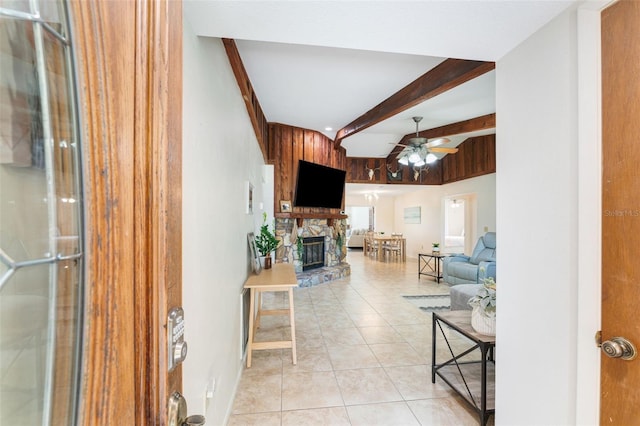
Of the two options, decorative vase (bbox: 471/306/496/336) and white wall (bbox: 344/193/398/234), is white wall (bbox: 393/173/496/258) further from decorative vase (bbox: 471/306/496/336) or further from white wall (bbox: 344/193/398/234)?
decorative vase (bbox: 471/306/496/336)

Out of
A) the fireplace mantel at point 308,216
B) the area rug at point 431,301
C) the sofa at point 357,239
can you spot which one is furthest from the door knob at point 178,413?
the sofa at point 357,239

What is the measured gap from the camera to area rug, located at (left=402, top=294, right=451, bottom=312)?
4.05m

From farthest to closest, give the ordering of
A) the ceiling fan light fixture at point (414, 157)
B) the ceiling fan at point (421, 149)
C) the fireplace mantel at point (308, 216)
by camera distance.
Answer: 1. the fireplace mantel at point (308, 216)
2. the ceiling fan light fixture at point (414, 157)
3. the ceiling fan at point (421, 149)

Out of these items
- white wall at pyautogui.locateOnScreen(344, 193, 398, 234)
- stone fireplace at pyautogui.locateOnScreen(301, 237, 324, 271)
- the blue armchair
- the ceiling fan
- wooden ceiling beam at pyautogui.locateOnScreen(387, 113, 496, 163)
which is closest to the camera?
wooden ceiling beam at pyautogui.locateOnScreen(387, 113, 496, 163)

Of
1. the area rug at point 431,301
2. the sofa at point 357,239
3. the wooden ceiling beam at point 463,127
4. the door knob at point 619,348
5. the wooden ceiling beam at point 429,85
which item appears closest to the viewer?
the door knob at point 619,348

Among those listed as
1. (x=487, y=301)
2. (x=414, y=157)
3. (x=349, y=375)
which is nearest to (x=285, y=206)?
(x=414, y=157)

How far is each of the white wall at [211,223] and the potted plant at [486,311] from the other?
1.63m

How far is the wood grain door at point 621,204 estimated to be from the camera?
0.93 meters

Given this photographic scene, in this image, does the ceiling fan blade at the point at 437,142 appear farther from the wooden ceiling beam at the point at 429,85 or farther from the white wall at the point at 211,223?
the white wall at the point at 211,223

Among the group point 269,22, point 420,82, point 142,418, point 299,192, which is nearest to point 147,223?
point 142,418

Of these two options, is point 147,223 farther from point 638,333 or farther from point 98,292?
point 638,333

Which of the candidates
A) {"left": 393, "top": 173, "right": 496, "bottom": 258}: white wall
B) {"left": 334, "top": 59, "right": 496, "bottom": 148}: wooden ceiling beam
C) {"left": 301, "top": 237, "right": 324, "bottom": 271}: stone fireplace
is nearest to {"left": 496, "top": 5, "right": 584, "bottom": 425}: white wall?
{"left": 334, "top": 59, "right": 496, "bottom": 148}: wooden ceiling beam

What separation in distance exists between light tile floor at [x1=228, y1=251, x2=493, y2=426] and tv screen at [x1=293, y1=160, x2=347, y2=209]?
1.83m

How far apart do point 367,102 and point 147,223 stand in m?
3.43
